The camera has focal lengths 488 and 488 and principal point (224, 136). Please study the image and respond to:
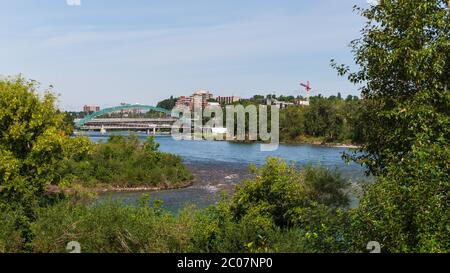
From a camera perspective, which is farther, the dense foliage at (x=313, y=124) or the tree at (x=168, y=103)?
the tree at (x=168, y=103)

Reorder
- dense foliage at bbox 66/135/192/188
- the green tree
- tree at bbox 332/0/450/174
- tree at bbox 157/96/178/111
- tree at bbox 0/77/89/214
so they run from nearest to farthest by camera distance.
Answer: the green tree → tree at bbox 332/0/450/174 → tree at bbox 0/77/89/214 → dense foliage at bbox 66/135/192/188 → tree at bbox 157/96/178/111

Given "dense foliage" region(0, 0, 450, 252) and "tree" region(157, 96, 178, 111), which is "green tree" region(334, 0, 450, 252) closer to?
"dense foliage" region(0, 0, 450, 252)

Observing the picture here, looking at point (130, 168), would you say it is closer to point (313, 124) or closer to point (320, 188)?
point (320, 188)

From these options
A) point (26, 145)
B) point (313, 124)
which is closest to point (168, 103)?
point (313, 124)

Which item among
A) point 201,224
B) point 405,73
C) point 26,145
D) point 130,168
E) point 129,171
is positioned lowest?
point 129,171

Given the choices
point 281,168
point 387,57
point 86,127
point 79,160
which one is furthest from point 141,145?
point 86,127

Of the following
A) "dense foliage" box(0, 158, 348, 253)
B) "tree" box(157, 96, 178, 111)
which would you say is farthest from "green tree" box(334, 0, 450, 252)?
"tree" box(157, 96, 178, 111)

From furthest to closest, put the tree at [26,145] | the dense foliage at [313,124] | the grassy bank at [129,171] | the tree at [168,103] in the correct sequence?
the tree at [168,103]
the dense foliage at [313,124]
the grassy bank at [129,171]
the tree at [26,145]

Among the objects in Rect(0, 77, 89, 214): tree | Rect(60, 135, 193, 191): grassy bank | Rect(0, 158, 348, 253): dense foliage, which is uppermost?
Rect(0, 77, 89, 214): tree

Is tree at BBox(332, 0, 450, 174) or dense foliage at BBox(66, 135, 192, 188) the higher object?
tree at BBox(332, 0, 450, 174)

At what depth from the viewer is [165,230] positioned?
9570 millimetres

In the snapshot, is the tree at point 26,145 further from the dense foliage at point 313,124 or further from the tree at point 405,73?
the dense foliage at point 313,124

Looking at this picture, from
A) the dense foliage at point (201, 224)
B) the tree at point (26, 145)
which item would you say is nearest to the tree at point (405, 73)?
the dense foliage at point (201, 224)
